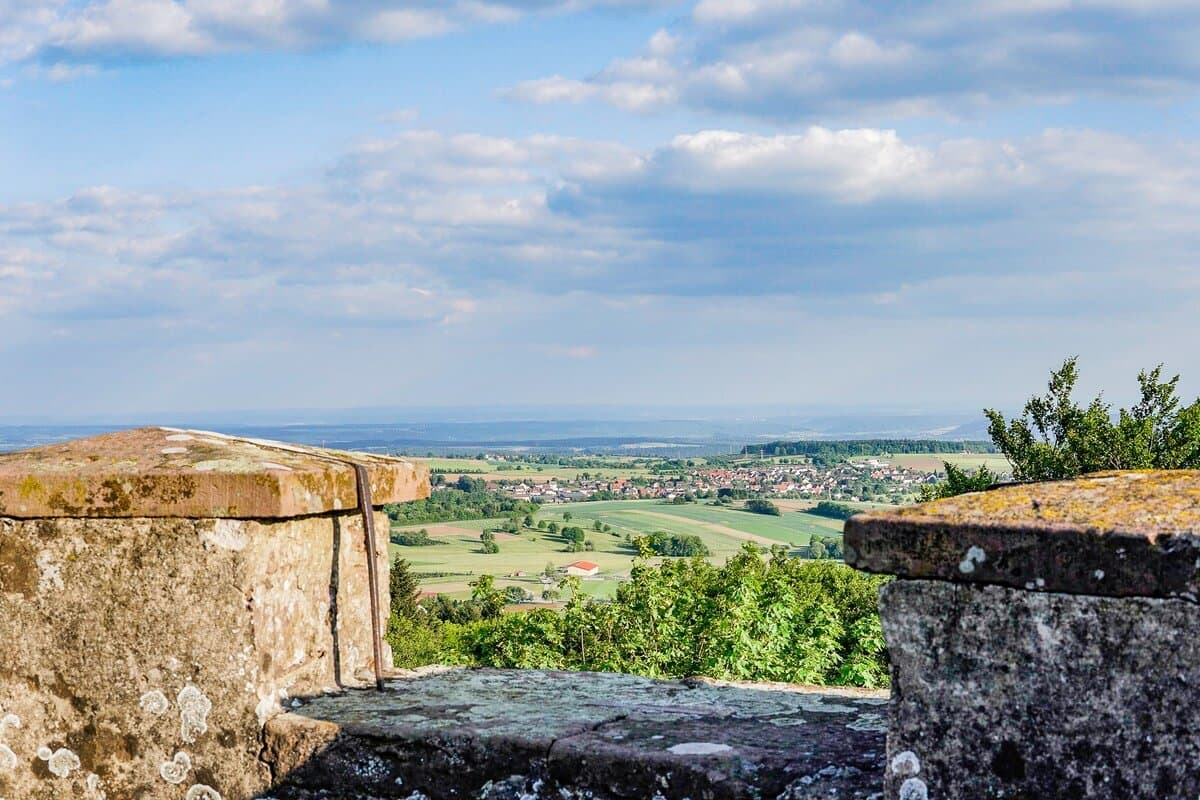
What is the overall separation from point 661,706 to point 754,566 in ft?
57.0

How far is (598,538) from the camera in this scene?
166ft

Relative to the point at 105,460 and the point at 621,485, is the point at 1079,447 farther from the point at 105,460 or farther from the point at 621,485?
the point at 621,485

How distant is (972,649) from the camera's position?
2320mm

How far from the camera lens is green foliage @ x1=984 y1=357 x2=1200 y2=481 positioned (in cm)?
3769

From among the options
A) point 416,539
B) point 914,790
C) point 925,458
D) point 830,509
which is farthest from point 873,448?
point 914,790

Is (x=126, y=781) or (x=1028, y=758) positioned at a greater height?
(x=1028, y=758)

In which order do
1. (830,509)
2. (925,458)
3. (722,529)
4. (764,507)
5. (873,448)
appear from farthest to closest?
(873,448) → (925,458) → (764,507) → (830,509) → (722,529)

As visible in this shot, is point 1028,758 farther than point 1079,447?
No

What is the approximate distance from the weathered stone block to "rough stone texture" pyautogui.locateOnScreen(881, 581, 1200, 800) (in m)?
1.82

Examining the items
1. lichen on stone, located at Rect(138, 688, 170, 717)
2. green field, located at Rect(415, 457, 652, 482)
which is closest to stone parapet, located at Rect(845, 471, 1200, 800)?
lichen on stone, located at Rect(138, 688, 170, 717)

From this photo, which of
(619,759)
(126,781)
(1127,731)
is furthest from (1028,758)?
(126,781)

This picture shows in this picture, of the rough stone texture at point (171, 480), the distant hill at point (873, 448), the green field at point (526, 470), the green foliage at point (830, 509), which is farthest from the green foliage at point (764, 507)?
the rough stone texture at point (171, 480)

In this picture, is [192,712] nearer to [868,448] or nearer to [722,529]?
[722,529]

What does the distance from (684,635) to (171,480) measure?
32.1 feet
